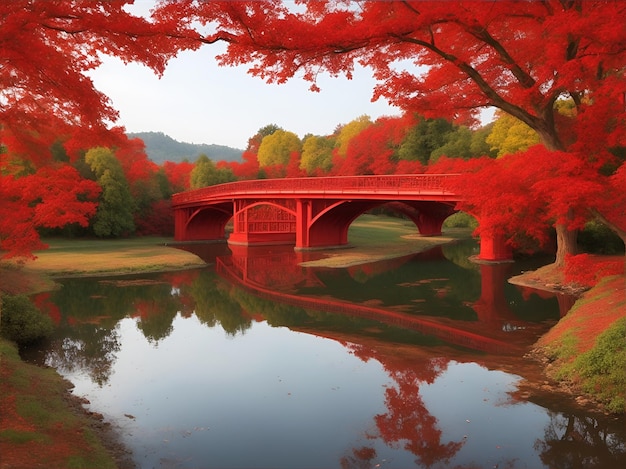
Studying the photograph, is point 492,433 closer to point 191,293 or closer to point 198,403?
point 198,403

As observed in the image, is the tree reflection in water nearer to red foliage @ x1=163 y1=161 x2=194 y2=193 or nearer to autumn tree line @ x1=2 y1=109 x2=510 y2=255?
autumn tree line @ x1=2 y1=109 x2=510 y2=255

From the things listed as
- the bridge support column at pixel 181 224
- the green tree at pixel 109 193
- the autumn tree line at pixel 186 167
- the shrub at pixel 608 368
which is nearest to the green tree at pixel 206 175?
the autumn tree line at pixel 186 167

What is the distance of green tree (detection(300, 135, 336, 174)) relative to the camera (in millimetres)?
80688

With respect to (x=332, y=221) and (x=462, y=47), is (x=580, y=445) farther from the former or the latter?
(x=332, y=221)

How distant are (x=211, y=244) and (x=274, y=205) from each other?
13259mm

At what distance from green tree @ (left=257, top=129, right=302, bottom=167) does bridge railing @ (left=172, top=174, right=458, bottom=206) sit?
41.0 metres

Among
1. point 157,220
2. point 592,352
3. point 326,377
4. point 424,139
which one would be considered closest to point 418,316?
point 326,377

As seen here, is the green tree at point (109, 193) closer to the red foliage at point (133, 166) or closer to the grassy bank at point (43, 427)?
the red foliage at point (133, 166)

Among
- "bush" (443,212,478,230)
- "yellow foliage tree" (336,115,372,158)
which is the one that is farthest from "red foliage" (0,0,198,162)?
"yellow foliage tree" (336,115,372,158)

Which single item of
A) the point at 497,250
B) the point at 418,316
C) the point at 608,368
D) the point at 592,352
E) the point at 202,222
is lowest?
the point at 418,316

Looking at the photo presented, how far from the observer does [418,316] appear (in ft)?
61.7

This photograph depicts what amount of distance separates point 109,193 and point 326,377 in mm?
42012

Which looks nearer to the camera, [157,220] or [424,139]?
[157,220]

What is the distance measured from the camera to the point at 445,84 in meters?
17.2
